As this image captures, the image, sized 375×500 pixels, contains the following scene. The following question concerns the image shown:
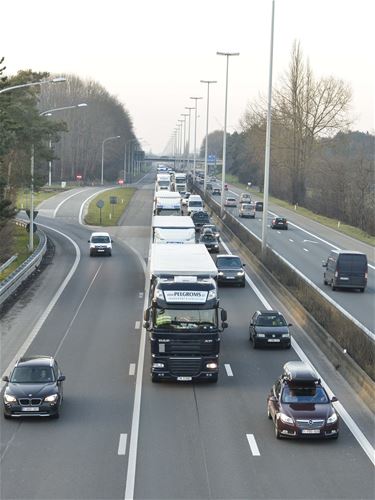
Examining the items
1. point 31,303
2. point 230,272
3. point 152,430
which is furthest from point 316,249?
point 152,430

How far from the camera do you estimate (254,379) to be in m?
28.8

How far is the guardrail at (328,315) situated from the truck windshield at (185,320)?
5210 mm

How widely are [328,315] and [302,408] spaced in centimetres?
1467

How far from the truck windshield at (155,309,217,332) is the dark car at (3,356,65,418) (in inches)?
155

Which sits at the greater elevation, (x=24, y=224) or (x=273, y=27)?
(x=273, y=27)

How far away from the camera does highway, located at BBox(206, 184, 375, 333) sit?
4360cm

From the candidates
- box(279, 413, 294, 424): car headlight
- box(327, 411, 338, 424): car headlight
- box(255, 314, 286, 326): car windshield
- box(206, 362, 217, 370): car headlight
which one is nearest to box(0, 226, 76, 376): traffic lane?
box(206, 362, 217, 370): car headlight

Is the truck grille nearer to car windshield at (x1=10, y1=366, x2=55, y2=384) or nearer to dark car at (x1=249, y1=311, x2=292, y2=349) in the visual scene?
car windshield at (x1=10, y1=366, x2=55, y2=384)

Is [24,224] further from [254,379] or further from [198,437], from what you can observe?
[198,437]

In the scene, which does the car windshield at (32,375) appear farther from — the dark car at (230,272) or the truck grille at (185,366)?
the dark car at (230,272)

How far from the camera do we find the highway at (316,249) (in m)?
43.6

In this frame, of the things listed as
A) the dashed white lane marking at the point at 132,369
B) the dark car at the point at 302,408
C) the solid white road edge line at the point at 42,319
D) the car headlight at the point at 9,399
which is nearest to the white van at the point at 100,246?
the solid white road edge line at the point at 42,319

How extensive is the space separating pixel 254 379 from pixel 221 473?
31.6 feet

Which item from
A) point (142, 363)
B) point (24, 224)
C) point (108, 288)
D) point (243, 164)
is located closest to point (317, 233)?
point (24, 224)
